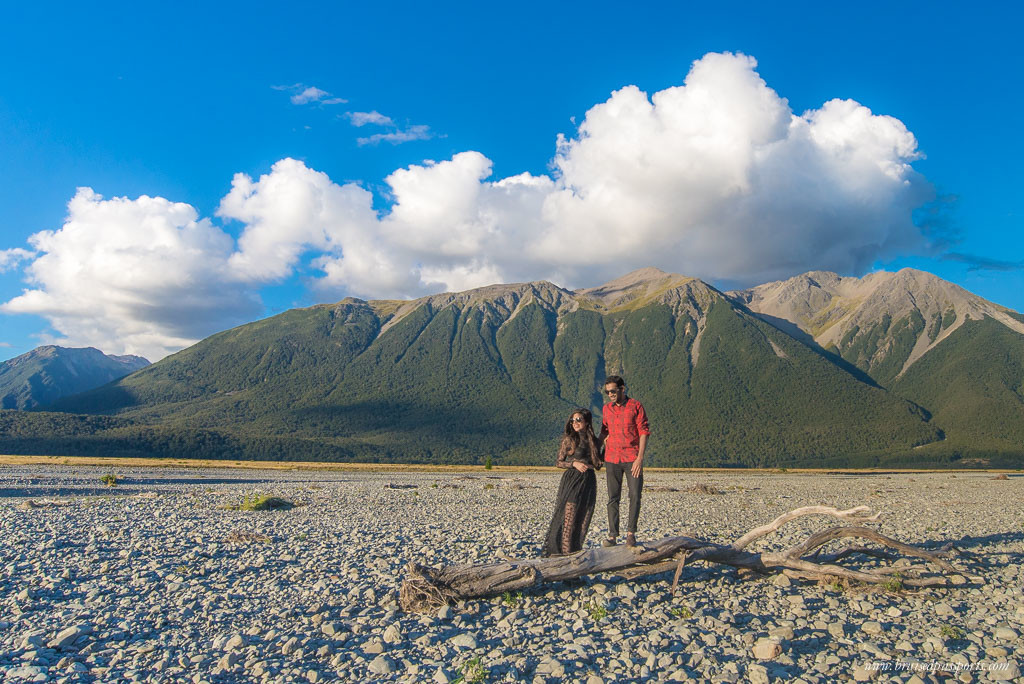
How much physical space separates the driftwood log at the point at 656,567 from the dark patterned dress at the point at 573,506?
0.72 meters

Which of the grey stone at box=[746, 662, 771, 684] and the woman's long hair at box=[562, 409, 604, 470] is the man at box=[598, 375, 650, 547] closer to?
the woman's long hair at box=[562, 409, 604, 470]

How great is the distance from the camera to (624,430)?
9617 millimetres

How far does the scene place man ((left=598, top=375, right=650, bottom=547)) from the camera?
943 cm

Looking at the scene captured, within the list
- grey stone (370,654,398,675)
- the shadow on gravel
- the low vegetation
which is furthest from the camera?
the low vegetation

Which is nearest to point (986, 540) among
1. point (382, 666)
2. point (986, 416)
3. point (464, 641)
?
point (464, 641)

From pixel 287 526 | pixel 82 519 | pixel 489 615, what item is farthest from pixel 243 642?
pixel 82 519

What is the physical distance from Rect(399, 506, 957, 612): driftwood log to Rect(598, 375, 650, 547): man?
654 mm

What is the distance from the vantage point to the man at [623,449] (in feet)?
30.9

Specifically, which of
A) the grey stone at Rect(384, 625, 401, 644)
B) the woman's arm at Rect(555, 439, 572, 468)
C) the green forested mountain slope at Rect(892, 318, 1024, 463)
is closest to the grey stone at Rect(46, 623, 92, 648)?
the grey stone at Rect(384, 625, 401, 644)

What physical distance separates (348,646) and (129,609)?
11.4ft

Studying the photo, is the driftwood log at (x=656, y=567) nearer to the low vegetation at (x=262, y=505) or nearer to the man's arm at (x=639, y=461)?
the man's arm at (x=639, y=461)

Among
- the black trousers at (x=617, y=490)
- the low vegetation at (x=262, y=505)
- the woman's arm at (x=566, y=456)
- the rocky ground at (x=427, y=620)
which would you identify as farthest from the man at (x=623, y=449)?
the low vegetation at (x=262, y=505)

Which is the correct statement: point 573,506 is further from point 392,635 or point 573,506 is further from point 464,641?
point 392,635

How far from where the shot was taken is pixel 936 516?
19516 millimetres
